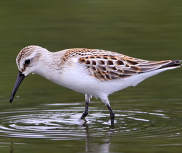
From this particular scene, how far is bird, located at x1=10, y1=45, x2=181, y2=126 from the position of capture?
11211 mm

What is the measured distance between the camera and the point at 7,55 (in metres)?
17.4

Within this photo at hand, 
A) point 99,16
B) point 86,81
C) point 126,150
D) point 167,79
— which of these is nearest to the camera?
point 126,150

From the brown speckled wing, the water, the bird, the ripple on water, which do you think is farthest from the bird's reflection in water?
the brown speckled wing

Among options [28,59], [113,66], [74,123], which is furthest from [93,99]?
[28,59]

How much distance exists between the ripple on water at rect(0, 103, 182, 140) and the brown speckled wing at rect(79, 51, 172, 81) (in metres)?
1.08

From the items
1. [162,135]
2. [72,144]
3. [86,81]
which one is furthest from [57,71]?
[162,135]

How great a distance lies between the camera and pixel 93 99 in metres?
14.1

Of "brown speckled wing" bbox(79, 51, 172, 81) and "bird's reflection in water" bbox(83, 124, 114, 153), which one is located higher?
"brown speckled wing" bbox(79, 51, 172, 81)

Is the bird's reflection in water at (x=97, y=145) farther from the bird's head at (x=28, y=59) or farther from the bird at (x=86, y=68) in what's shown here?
the bird's head at (x=28, y=59)

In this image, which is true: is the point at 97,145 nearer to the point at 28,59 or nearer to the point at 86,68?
the point at 86,68

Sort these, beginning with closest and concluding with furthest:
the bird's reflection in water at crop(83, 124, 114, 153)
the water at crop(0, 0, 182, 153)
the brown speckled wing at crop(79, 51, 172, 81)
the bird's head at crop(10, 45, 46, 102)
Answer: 1. the bird's reflection in water at crop(83, 124, 114, 153)
2. the water at crop(0, 0, 182, 153)
3. the bird's head at crop(10, 45, 46, 102)
4. the brown speckled wing at crop(79, 51, 172, 81)

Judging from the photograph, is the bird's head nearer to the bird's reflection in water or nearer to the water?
the water

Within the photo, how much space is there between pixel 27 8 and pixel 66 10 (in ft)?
5.47

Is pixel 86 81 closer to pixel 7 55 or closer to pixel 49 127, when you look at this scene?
pixel 49 127
